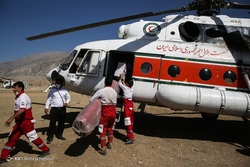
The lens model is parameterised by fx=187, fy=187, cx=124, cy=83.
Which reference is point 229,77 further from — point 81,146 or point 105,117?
point 81,146

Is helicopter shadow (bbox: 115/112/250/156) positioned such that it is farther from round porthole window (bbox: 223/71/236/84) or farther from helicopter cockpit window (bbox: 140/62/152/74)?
helicopter cockpit window (bbox: 140/62/152/74)

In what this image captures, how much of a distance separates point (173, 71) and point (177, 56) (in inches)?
22.0

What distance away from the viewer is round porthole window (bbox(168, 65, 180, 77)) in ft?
21.3

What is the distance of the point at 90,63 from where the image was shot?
23.2ft

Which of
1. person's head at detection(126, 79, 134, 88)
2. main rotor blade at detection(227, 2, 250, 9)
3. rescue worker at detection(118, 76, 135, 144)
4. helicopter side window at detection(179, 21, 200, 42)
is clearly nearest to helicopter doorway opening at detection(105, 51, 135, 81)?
person's head at detection(126, 79, 134, 88)

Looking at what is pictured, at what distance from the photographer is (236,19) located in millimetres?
6941

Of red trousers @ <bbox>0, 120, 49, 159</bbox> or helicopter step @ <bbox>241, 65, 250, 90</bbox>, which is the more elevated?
helicopter step @ <bbox>241, 65, 250, 90</bbox>

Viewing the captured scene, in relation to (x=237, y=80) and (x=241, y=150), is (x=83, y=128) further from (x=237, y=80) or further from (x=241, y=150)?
(x=237, y=80)

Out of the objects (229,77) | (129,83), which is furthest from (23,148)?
(229,77)

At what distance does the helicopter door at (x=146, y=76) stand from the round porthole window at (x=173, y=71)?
385mm

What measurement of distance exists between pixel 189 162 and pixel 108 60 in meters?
4.27

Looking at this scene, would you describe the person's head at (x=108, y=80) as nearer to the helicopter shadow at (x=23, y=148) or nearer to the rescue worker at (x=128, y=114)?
the rescue worker at (x=128, y=114)

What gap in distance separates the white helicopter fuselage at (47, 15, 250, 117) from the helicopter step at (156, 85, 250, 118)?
94 mm

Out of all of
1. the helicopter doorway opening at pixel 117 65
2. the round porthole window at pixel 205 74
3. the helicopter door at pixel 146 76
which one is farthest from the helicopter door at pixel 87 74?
the round porthole window at pixel 205 74
